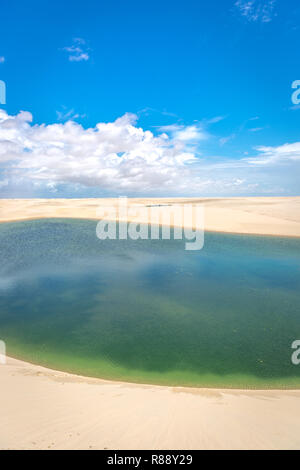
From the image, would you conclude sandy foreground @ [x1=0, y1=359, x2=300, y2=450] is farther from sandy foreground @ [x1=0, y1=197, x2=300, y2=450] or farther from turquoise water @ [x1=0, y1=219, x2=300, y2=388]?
turquoise water @ [x1=0, y1=219, x2=300, y2=388]

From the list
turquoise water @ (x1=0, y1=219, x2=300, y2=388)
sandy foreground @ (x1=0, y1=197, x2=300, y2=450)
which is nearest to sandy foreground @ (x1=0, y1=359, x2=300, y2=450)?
sandy foreground @ (x1=0, y1=197, x2=300, y2=450)

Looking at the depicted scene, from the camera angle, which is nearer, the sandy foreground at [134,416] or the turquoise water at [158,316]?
the sandy foreground at [134,416]

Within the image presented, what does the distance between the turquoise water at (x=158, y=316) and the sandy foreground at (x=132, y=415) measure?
2.72ft

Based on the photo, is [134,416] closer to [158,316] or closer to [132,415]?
[132,415]

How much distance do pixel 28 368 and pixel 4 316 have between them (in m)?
4.74

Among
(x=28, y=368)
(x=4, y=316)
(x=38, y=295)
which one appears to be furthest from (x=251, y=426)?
(x=38, y=295)

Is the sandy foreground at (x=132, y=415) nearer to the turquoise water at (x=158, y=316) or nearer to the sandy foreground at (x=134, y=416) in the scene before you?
the sandy foreground at (x=134, y=416)

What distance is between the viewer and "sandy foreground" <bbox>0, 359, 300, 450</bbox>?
17.1ft

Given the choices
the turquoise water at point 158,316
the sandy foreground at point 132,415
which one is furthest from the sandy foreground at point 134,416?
the turquoise water at point 158,316

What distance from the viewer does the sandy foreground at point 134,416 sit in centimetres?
520

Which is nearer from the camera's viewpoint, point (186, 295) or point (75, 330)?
point (75, 330)

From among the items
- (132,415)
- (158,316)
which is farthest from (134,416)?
(158,316)

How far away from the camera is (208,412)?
620 centimetres
